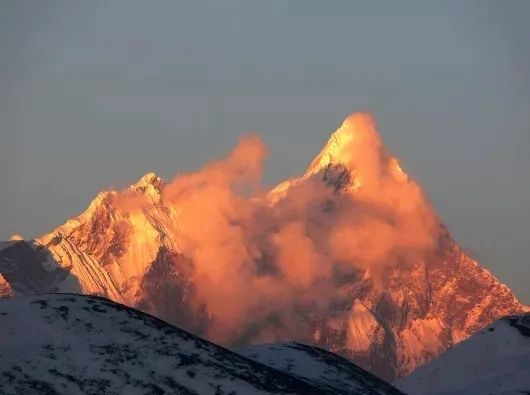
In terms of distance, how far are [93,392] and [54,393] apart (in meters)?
5.66

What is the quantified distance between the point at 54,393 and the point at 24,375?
5750 mm

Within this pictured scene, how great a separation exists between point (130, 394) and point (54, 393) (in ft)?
33.9

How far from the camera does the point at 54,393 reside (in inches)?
7589

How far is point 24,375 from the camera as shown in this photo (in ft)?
646

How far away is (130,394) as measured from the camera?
200 m

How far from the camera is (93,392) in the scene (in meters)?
197

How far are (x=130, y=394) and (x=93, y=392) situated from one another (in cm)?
475

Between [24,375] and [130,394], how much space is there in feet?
40.0

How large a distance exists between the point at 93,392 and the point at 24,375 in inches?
312
